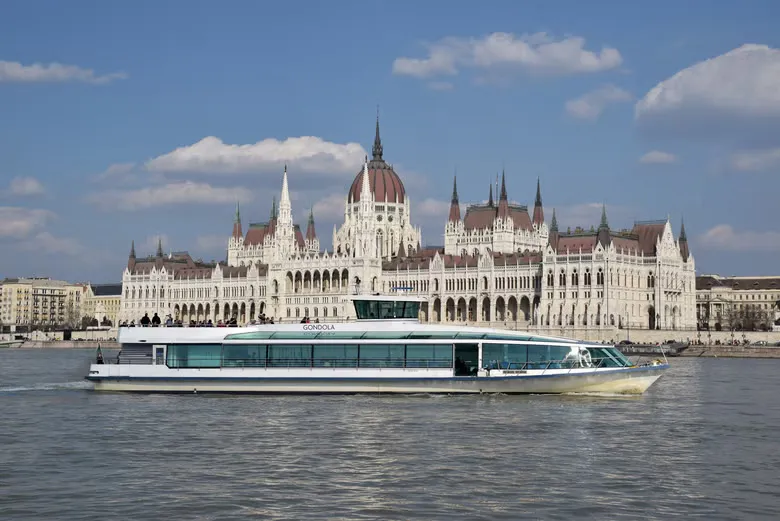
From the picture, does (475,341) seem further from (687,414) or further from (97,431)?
(97,431)

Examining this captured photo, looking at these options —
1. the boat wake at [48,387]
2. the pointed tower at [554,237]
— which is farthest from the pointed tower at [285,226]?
the boat wake at [48,387]

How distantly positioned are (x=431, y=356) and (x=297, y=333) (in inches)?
254

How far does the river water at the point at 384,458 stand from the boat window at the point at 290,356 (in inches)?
68.7

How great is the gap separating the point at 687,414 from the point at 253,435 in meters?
18.9

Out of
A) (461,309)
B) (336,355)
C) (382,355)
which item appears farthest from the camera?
(461,309)

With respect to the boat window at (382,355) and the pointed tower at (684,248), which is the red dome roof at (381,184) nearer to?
the pointed tower at (684,248)

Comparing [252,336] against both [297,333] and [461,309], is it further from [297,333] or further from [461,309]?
[461,309]

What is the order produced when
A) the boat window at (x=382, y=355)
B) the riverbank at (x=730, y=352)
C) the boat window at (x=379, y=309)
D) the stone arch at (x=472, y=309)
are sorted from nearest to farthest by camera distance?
the boat window at (x=382, y=355)
the boat window at (x=379, y=309)
the riverbank at (x=730, y=352)
the stone arch at (x=472, y=309)

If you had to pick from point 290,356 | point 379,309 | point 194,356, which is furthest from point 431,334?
point 194,356

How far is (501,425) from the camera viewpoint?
41.8 m

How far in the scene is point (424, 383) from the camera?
51.5m

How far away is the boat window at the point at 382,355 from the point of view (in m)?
52.1

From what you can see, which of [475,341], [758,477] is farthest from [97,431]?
[758,477]

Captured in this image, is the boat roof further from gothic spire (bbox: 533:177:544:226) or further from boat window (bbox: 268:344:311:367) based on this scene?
gothic spire (bbox: 533:177:544:226)
